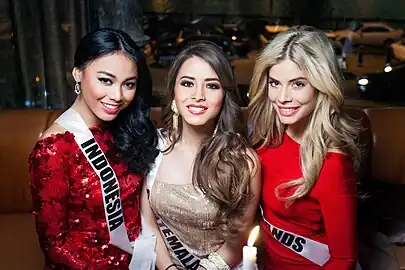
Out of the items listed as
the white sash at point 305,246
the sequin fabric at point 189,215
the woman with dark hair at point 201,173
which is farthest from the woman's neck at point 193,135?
the white sash at point 305,246

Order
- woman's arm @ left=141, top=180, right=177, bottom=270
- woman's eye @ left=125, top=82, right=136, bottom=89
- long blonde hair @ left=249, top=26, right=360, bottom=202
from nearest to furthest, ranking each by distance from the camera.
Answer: long blonde hair @ left=249, top=26, right=360, bottom=202 → woman's eye @ left=125, top=82, right=136, bottom=89 → woman's arm @ left=141, top=180, right=177, bottom=270

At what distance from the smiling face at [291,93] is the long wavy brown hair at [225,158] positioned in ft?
0.48

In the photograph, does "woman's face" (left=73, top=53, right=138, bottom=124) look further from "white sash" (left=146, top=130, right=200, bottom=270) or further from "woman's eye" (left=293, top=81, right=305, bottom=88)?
"woman's eye" (left=293, top=81, right=305, bottom=88)

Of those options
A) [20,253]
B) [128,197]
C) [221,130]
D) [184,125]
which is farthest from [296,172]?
[20,253]

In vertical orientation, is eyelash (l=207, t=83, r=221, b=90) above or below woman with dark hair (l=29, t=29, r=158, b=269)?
above

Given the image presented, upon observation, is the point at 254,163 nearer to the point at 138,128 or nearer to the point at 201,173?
the point at 201,173

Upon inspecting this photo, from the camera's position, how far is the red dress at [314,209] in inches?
53.5

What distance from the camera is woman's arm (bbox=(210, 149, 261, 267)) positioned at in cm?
148

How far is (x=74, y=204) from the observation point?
1.47 meters

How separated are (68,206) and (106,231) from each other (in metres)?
0.14

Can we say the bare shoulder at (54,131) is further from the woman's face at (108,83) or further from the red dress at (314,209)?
the red dress at (314,209)

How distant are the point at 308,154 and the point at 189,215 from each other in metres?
0.40

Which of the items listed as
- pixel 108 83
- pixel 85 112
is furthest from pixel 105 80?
pixel 85 112

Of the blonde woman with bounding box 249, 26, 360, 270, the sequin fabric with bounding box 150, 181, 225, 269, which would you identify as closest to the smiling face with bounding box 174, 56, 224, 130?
the blonde woman with bounding box 249, 26, 360, 270
